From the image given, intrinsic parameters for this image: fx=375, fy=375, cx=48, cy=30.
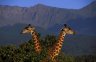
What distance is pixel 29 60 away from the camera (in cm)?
2316

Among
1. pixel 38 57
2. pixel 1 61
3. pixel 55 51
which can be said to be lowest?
pixel 1 61

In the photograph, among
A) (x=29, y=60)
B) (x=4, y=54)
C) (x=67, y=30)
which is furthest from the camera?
(x=4, y=54)

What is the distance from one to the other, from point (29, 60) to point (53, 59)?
9007 mm

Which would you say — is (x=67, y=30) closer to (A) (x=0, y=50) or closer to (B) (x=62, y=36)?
(B) (x=62, y=36)

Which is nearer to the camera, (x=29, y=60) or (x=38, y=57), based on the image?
(x=38, y=57)

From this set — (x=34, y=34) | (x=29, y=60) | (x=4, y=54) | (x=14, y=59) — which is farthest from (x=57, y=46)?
(x=4, y=54)

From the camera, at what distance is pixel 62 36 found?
44.7ft

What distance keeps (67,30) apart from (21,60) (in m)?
11.2

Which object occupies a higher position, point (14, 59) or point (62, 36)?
point (62, 36)

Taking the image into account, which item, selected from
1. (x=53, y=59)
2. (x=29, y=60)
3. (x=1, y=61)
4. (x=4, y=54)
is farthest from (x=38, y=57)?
(x=4, y=54)

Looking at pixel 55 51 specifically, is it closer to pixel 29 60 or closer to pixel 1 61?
pixel 29 60

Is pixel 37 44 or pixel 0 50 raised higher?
pixel 37 44

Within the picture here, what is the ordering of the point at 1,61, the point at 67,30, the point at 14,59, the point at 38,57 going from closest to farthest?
the point at 67,30 → the point at 38,57 → the point at 14,59 → the point at 1,61

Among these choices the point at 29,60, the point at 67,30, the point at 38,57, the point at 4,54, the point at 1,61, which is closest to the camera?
the point at 67,30
